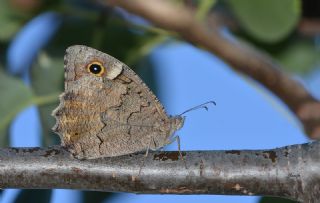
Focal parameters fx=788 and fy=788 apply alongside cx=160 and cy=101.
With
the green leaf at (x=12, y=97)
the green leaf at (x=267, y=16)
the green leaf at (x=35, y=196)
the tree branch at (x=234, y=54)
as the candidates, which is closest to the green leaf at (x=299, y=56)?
the green leaf at (x=267, y=16)

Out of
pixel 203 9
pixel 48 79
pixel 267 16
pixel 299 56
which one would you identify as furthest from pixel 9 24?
pixel 299 56

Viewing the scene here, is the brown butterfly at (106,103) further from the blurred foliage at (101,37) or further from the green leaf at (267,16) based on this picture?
the green leaf at (267,16)

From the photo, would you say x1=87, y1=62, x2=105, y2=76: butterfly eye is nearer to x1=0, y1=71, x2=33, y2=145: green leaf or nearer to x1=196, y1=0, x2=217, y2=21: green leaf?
x1=196, y1=0, x2=217, y2=21: green leaf

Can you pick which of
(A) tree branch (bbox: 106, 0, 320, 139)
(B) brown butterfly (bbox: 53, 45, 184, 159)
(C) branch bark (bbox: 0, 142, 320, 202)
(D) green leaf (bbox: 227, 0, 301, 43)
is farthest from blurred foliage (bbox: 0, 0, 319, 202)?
(C) branch bark (bbox: 0, 142, 320, 202)

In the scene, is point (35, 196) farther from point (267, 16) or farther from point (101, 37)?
point (267, 16)

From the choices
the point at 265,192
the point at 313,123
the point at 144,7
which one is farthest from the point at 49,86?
the point at 265,192

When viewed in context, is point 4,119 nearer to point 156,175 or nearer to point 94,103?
point 94,103
